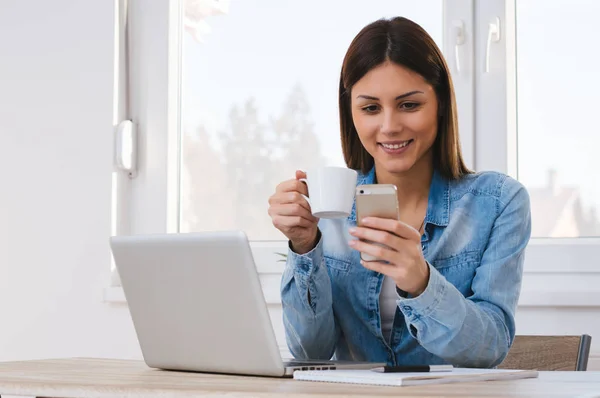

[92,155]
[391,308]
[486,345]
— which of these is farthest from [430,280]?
[92,155]

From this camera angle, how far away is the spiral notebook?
1006mm

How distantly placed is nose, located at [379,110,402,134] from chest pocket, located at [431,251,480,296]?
0.24 meters

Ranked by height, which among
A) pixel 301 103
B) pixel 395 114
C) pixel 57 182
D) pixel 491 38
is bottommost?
pixel 57 182

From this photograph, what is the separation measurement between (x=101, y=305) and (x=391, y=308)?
130cm

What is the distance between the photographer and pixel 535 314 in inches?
88.9

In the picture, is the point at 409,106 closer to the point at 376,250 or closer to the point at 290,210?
the point at 290,210

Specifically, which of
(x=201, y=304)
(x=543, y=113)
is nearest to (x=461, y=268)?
(x=201, y=304)

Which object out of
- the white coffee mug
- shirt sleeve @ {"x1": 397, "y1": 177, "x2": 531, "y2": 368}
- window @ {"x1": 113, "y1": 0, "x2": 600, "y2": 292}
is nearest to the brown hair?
shirt sleeve @ {"x1": 397, "y1": 177, "x2": 531, "y2": 368}

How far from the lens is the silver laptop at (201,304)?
1098mm

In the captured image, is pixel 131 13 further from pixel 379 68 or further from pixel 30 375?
pixel 30 375

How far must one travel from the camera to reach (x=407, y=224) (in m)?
1.54

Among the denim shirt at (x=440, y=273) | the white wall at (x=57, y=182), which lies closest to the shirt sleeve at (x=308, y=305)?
the denim shirt at (x=440, y=273)

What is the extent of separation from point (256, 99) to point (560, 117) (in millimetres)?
865

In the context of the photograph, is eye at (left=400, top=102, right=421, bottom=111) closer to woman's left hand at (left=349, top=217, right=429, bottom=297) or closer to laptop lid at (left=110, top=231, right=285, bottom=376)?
woman's left hand at (left=349, top=217, right=429, bottom=297)
